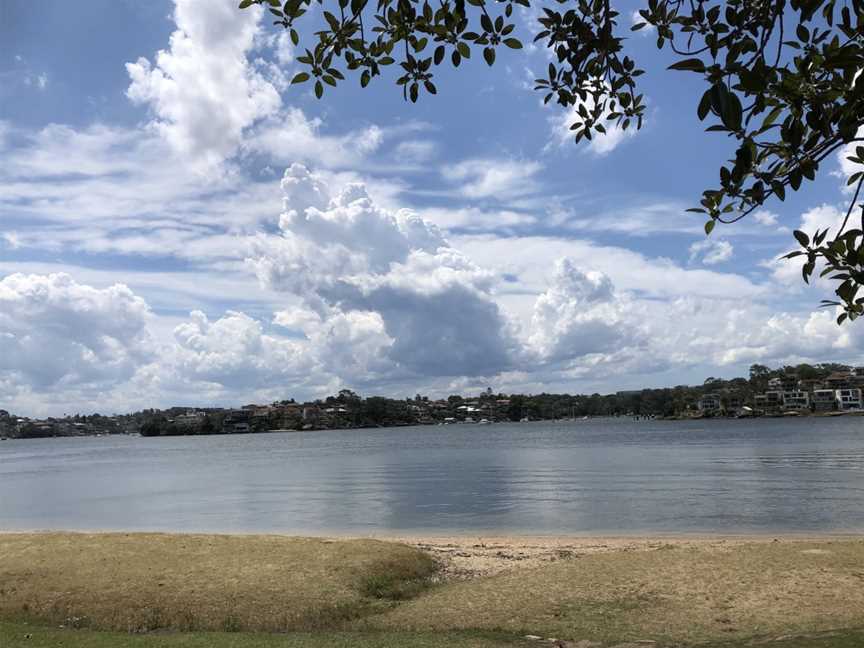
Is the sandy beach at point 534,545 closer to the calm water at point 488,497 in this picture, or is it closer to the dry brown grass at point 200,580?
the dry brown grass at point 200,580

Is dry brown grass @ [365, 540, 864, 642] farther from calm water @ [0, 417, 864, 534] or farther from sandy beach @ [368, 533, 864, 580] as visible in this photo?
calm water @ [0, 417, 864, 534]

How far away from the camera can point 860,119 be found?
438 centimetres

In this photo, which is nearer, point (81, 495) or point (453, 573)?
point (453, 573)

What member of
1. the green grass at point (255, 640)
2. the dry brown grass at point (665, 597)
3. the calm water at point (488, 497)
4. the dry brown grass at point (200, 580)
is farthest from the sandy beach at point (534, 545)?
the green grass at point (255, 640)

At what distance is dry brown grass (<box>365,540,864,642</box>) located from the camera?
41.8 feet

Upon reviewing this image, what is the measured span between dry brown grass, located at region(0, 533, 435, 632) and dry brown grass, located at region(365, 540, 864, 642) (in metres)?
1.73

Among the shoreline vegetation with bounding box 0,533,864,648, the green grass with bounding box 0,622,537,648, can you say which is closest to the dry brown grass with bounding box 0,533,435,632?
the shoreline vegetation with bounding box 0,533,864,648

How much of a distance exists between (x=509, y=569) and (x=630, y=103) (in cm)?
1594

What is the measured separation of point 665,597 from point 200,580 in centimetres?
1064

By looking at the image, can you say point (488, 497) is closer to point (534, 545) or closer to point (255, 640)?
A: point (534, 545)

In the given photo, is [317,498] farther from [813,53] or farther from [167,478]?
[813,53]

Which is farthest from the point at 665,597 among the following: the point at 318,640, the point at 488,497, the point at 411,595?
the point at 488,497

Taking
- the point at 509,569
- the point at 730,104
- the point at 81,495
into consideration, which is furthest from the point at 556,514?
the point at 81,495

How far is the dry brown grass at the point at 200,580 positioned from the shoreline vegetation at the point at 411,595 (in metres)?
0.06
